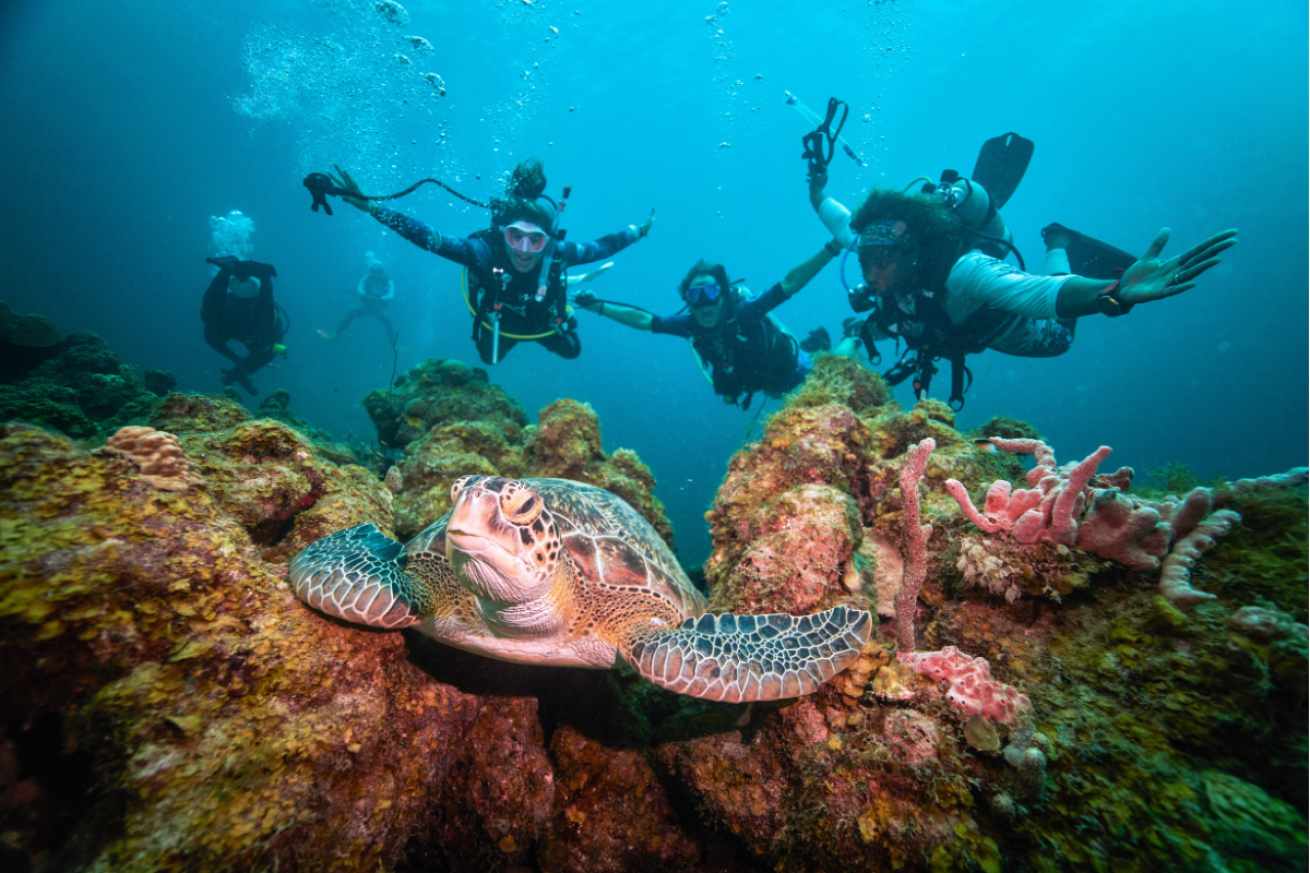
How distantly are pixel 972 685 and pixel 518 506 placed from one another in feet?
6.50

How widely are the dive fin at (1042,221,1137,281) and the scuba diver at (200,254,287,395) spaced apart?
53.8ft

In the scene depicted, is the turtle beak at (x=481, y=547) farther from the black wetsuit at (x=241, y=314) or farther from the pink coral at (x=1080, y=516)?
the black wetsuit at (x=241, y=314)

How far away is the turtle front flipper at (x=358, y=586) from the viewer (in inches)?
74.7

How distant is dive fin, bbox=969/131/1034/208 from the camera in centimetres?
695

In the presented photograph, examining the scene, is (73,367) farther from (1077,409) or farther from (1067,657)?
(1077,409)

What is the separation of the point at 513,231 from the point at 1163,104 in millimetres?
78953

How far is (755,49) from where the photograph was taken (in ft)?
113

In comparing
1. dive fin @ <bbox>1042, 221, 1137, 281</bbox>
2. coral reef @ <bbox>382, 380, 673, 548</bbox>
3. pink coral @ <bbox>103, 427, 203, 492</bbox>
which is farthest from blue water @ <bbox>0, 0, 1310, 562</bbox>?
pink coral @ <bbox>103, 427, 203, 492</bbox>

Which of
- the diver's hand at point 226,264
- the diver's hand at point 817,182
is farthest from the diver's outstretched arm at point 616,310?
the diver's hand at point 226,264

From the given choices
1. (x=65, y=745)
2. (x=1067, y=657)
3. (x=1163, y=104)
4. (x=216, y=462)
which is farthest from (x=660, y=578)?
(x=1163, y=104)

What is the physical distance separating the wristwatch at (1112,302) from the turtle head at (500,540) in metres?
4.13

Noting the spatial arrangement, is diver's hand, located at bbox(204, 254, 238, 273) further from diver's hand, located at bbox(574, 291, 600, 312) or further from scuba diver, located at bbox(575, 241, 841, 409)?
scuba diver, located at bbox(575, 241, 841, 409)

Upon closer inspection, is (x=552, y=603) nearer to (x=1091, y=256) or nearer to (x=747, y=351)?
(x=747, y=351)

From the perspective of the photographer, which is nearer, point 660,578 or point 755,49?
point 660,578
